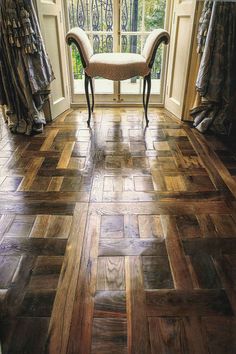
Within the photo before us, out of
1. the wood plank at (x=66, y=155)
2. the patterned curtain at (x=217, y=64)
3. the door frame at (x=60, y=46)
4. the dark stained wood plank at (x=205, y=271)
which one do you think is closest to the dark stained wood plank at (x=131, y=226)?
the dark stained wood plank at (x=205, y=271)

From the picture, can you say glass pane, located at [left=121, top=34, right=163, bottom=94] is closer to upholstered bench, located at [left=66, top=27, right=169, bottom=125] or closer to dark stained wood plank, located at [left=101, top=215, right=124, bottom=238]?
upholstered bench, located at [left=66, top=27, right=169, bottom=125]

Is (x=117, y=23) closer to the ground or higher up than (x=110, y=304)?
higher up

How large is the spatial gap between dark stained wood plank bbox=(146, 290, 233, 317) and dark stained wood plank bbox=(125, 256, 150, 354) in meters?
0.03

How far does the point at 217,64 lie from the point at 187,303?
1.62 m

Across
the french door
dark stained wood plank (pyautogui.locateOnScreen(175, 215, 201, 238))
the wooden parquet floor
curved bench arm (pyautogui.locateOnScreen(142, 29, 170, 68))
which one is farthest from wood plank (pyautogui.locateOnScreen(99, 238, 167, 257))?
the french door

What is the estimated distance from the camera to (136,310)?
838mm

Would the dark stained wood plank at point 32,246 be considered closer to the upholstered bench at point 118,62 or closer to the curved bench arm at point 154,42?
the upholstered bench at point 118,62

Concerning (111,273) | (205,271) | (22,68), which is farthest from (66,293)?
(22,68)

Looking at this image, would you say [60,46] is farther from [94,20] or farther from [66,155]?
[66,155]

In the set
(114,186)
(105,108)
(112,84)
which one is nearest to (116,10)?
(112,84)

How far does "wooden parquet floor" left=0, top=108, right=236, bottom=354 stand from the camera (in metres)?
0.78

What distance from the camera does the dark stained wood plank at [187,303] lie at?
83 centimetres

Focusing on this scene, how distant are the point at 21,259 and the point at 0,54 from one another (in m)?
1.50

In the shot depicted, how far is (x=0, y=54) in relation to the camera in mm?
1859
